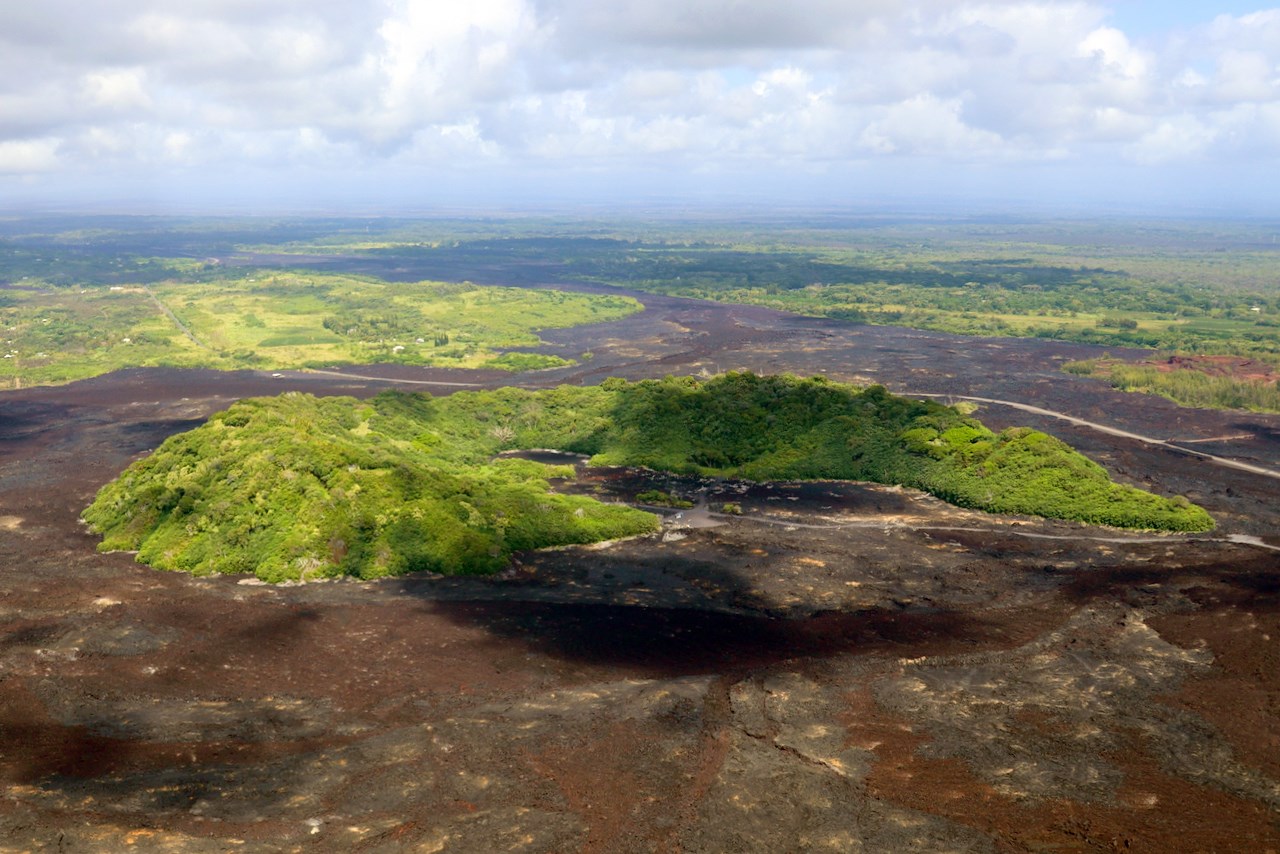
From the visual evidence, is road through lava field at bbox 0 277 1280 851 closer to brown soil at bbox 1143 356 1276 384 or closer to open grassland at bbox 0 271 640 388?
brown soil at bbox 1143 356 1276 384

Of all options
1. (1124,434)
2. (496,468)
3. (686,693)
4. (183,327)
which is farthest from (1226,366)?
(183,327)

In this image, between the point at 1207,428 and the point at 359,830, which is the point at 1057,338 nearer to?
the point at 1207,428

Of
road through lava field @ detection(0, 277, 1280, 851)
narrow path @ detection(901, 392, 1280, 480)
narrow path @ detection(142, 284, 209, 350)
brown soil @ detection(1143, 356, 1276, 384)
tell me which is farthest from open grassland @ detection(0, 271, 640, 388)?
brown soil @ detection(1143, 356, 1276, 384)

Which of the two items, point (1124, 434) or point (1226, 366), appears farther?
point (1226, 366)

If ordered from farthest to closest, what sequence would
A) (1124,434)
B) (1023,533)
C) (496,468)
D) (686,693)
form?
(1124,434) → (496,468) → (1023,533) → (686,693)

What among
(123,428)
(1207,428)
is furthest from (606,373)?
(1207,428)

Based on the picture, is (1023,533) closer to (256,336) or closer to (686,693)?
(686,693)
